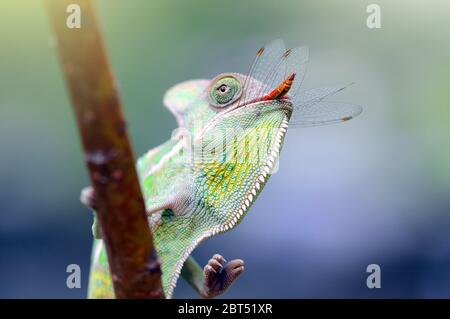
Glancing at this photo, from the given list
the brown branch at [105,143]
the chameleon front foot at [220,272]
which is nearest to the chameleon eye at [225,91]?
the chameleon front foot at [220,272]

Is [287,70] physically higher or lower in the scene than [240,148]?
higher

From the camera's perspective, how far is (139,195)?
0.86 metres

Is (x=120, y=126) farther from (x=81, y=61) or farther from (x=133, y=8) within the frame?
(x=133, y=8)

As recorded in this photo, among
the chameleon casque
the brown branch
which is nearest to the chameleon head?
the chameleon casque

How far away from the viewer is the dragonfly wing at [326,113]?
4.95 ft

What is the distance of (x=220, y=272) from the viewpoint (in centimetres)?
150

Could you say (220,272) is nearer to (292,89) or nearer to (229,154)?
(229,154)

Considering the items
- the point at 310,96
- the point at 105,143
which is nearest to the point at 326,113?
the point at 310,96

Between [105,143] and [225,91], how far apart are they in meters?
0.86

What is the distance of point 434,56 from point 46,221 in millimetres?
2256

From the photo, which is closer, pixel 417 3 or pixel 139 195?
pixel 139 195

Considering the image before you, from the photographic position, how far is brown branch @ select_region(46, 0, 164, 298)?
73 cm

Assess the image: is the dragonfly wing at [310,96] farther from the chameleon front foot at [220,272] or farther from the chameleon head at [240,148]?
the chameleon front foot at [220,272]
